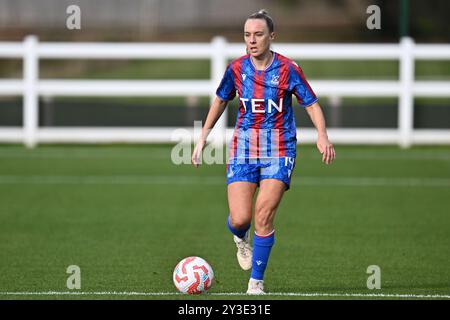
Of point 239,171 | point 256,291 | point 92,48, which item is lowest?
point 256,291

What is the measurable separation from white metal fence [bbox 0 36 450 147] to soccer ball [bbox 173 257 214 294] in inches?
505

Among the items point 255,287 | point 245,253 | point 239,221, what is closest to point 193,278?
point 255,287

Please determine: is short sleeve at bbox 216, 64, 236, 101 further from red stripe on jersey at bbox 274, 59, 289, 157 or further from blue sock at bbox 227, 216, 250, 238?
blue sock at bbox 227, 216, 250, 238

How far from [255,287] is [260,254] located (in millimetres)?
246

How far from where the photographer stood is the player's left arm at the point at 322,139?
793cm

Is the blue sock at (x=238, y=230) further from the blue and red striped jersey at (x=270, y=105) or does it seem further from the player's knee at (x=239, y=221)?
the blue and red striped jersey at (x=270, y=105)

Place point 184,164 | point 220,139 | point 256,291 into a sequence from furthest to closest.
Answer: point 220,139 → point 184,164 → point 256,291

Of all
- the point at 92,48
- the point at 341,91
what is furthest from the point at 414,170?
the point at 92,48

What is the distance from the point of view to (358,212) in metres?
13.1

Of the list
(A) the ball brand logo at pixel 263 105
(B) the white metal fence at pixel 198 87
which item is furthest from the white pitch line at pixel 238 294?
(B) the white metal fence at pixel 198 87

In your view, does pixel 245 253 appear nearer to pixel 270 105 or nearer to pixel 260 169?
pixel 260 169

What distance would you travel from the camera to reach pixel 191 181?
53.2 ft

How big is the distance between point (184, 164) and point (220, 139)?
1.57m

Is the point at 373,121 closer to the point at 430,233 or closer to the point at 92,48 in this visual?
the point at 92,48
